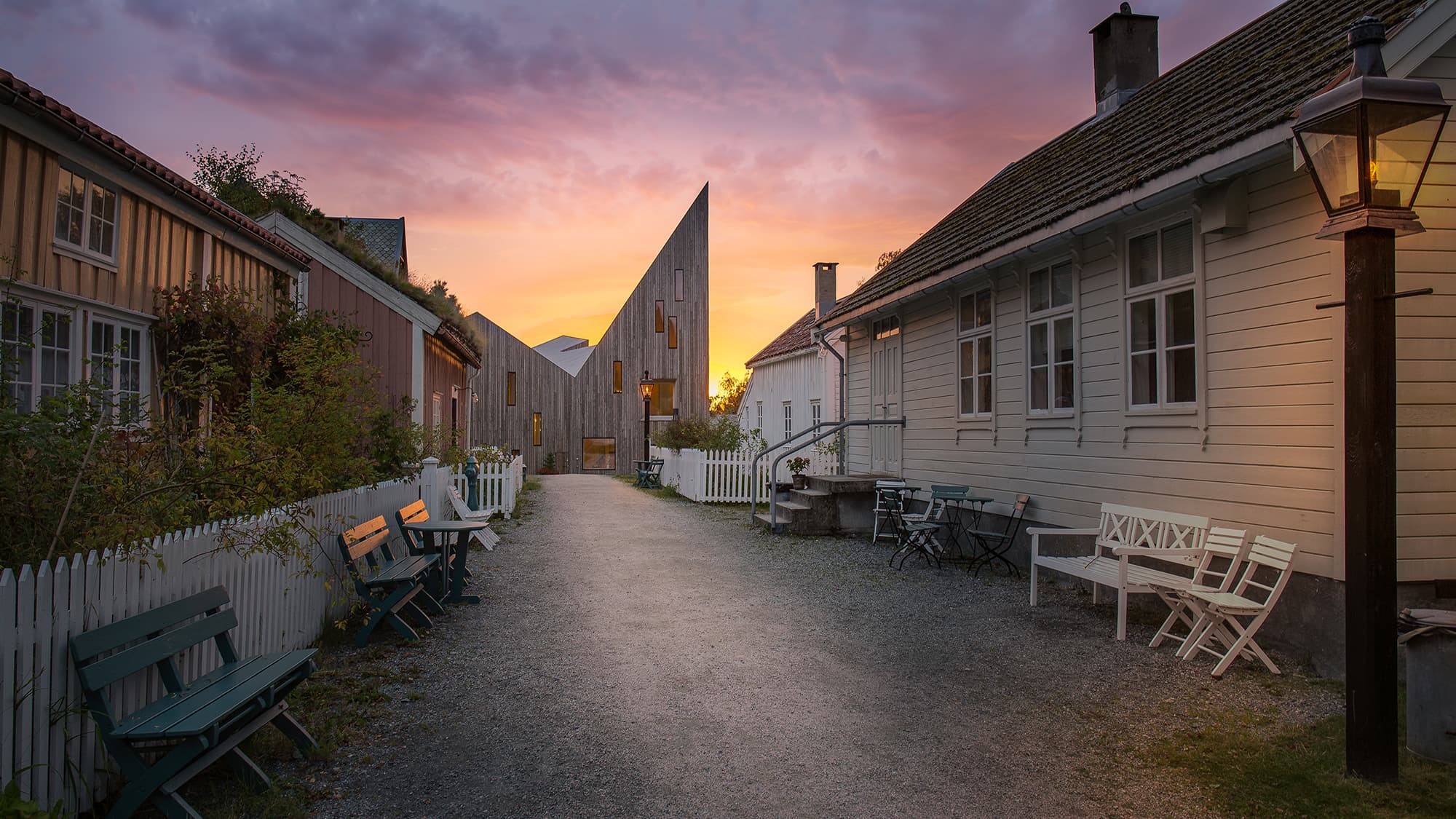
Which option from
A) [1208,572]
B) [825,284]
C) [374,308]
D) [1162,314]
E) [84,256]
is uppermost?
[825,284]

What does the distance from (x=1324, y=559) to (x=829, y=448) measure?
11.4 m

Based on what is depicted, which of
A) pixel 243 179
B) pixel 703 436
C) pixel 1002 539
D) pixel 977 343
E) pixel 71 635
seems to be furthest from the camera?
pixel 243 179

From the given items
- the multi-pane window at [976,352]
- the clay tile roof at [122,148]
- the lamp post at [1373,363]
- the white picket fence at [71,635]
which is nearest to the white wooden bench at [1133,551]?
the lamp post at [1373,363]

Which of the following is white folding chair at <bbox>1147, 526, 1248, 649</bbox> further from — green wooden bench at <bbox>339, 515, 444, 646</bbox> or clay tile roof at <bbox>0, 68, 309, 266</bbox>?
clay tile roof at <bbox>0, 68, 309, 266</bbox>

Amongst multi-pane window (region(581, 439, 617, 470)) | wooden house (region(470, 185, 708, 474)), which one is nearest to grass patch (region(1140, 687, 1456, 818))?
wooden house (region(470, 185, 708, 474))

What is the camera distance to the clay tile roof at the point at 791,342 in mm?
25031

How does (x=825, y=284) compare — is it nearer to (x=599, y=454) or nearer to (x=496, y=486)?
(x=496, y=486)

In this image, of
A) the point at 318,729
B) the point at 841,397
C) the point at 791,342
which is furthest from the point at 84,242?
the point at 791,342

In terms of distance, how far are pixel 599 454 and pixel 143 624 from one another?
32.2 meters

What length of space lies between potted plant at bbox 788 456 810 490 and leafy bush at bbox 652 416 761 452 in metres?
3.75

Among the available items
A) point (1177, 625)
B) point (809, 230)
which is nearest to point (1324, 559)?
point (1177, 625)

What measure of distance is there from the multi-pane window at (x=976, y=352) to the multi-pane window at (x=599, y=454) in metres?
24.6

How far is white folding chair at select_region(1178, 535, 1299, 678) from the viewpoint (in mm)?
5562

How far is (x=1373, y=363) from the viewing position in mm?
3711
